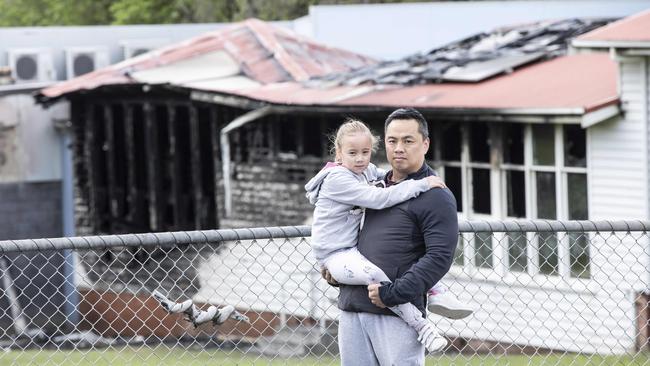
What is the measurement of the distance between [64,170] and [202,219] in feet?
22.2

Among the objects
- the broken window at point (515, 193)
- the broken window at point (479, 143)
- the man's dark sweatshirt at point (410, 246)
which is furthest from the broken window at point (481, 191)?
the man's dark sweatshirt at point (410, 246)

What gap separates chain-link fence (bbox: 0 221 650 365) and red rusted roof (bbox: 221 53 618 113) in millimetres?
1570

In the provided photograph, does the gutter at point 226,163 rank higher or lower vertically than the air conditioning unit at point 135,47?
lower

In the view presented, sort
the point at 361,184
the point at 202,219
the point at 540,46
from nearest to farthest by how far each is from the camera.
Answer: the point at 361,184 < the point at 540,46 < the point at 202,219

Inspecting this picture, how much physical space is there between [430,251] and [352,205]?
427mm

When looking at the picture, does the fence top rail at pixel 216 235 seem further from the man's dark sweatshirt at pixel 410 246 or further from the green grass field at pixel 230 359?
the green grass field at pixel 230 359

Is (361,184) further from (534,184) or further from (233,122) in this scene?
(233,122)

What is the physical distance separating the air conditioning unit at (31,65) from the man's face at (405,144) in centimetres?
2341

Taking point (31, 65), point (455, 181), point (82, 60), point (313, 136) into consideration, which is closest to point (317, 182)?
point (455, 181)

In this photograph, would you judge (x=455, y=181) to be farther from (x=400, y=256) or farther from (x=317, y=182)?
(x=400, y=256)

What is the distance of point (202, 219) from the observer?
22.1 metres

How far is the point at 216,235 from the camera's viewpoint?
6.45m

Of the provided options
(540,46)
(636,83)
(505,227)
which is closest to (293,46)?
(540,46)

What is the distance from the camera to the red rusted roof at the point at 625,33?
49.0ft
